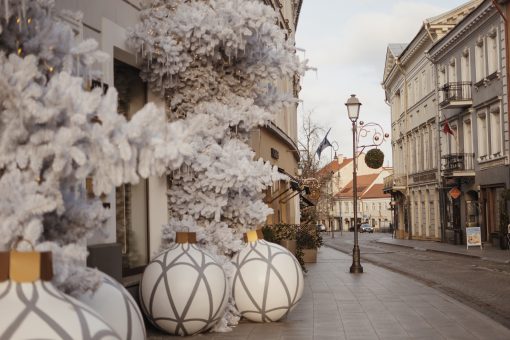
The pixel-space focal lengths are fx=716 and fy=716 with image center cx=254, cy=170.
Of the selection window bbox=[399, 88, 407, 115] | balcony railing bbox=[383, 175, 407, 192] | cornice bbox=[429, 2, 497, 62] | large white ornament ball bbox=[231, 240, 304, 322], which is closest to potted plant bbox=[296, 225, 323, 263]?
large white ornament ball bbox=[231, 240, 304, 322]

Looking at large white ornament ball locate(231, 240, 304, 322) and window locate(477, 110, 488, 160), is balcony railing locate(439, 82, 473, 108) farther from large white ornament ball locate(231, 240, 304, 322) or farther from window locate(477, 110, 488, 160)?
large white ornament ball locate(231, 240, 304, 322)

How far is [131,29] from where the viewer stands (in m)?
8.49

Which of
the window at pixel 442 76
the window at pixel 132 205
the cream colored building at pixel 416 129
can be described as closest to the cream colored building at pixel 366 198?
the cream colored building at pixel 416 129

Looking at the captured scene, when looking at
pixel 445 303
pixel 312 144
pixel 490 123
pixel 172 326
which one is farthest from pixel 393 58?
pixel 172 326

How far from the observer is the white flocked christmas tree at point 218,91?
8.38 m

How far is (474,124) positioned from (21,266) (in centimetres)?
3659

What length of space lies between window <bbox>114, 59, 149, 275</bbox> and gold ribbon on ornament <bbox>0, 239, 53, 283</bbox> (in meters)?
5.97

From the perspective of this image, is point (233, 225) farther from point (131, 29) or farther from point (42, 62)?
point (42, 62)

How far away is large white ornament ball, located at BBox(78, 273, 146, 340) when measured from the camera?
14.0 ft

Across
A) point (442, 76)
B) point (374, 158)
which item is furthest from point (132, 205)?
point (374, 158)

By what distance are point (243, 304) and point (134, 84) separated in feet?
10.5

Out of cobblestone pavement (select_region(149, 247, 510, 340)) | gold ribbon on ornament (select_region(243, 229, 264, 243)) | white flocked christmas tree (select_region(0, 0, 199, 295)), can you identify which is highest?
white flocked christmas tree (select_region(0, 0, 199, 295))

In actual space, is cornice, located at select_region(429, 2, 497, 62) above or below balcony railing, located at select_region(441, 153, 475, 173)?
above

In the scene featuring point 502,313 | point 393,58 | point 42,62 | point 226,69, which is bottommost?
point 502,313
